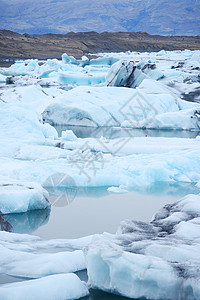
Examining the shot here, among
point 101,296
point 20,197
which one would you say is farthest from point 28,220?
point 101,296

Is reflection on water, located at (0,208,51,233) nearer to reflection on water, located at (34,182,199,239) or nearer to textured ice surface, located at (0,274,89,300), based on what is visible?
reflection on water, located at (34,182,199,239)

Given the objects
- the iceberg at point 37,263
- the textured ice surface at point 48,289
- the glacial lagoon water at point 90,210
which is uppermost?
the textured ice surface at point 48,289

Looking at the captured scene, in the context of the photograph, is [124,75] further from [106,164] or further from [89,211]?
[89,211]

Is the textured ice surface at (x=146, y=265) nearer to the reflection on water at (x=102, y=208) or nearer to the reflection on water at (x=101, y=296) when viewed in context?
the reflection on water at (x=101, y=296)

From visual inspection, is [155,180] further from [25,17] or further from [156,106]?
[25,17]

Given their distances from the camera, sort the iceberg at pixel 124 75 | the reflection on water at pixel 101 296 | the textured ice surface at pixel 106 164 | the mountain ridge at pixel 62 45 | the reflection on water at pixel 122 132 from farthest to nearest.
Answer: the mountain ridge at pixel 62 45
the iceberg at pixel 124 75
the reflection on water at pixel 122 132
the textured ice surface at pixel 106 164
the reflection on water at pixel 101 296

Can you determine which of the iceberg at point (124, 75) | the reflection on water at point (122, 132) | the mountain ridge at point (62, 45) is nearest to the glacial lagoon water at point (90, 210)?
the reflection on water at point (122, 132)

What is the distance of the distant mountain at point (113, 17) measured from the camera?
392 feet

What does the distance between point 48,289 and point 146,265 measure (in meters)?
0.53

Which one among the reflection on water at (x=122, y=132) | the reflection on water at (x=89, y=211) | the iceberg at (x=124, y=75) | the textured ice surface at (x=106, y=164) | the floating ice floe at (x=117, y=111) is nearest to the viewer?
the reflection on water at (x=89, y=211)

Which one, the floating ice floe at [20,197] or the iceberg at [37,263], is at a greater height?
the iceberg at [37,263]

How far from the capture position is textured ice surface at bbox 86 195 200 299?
7.09 ft

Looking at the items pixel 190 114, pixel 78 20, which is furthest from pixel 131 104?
pixel 78 20

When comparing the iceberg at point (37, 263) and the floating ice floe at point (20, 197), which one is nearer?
the iceberg at point (37, 263)
